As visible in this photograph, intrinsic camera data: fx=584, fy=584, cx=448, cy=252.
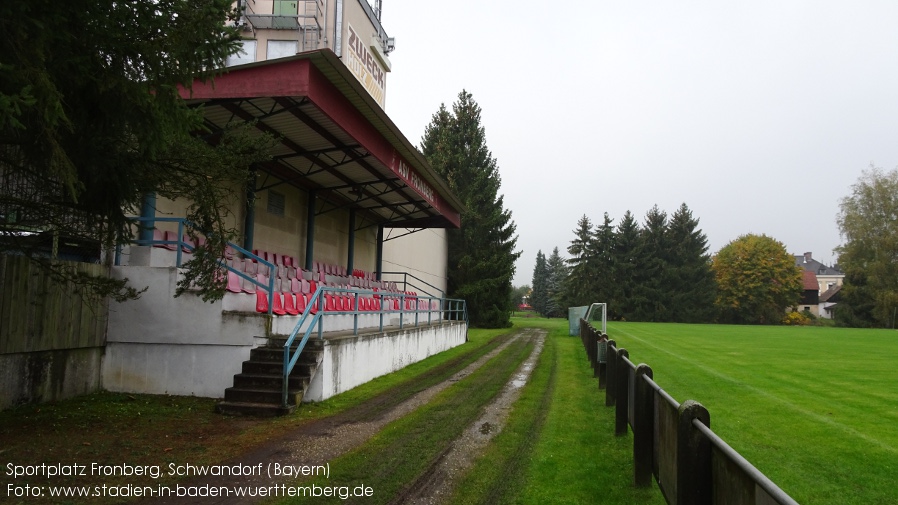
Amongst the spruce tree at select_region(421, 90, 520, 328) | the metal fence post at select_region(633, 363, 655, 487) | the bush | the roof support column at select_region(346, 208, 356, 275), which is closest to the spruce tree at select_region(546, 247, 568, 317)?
the bush

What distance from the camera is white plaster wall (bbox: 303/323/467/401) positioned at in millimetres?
9422

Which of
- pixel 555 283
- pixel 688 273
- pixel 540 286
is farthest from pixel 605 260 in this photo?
pixel 540 286

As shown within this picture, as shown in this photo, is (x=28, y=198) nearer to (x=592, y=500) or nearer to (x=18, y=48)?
(x=18, y=48)

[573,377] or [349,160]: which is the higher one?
[349,160]

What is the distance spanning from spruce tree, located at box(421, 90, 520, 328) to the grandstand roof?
639 inches

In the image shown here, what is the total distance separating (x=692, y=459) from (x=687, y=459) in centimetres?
4

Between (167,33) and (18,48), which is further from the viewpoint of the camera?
(167,33)

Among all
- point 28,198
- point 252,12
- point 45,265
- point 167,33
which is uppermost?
point 252,12

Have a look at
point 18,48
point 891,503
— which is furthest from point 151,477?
point 891,503

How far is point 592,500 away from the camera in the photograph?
494 cm

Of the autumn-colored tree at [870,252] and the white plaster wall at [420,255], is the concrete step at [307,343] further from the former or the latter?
the autumn-colored tree at [870,252]

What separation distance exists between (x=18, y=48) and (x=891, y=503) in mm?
8123

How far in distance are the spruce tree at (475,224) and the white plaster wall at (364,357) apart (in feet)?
66.6

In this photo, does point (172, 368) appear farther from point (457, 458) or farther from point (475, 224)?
point (475, 224)
